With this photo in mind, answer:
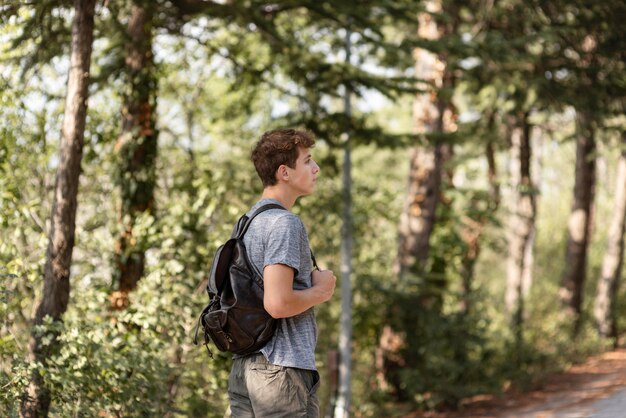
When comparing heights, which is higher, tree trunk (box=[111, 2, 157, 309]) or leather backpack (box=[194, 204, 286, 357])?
tree trunk (box=[111, 2, 157, 309])

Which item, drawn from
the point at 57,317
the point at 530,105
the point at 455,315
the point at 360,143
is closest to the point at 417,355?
the point at 455,315

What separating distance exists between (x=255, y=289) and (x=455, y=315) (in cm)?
954

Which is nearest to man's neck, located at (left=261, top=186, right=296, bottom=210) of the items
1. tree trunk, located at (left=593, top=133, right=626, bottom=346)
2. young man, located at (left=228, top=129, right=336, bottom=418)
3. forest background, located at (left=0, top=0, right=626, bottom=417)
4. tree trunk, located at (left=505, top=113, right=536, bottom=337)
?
young man, located at (left=228, top=129, right=336, bottom=418)

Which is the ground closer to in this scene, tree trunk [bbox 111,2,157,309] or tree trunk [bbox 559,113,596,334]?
tree trunk [bbox 559,113,596,334]

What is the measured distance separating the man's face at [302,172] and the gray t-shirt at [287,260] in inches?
4.8

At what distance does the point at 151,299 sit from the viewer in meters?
7.60

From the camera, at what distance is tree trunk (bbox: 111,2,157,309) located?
877 centimetres

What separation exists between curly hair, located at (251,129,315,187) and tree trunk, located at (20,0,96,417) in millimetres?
3452

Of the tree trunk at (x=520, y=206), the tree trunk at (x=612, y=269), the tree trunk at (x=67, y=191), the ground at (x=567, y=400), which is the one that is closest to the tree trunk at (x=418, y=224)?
the ground at (x=567, y=400)

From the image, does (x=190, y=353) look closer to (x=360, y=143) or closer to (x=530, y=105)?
(x=360, y=143)

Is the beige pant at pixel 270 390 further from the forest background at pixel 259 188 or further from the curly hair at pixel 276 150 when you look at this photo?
the forest background at pixel 259 188

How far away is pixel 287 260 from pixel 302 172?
0.44 metres

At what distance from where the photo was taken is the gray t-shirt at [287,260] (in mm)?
3488

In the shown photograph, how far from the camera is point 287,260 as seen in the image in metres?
3.46
